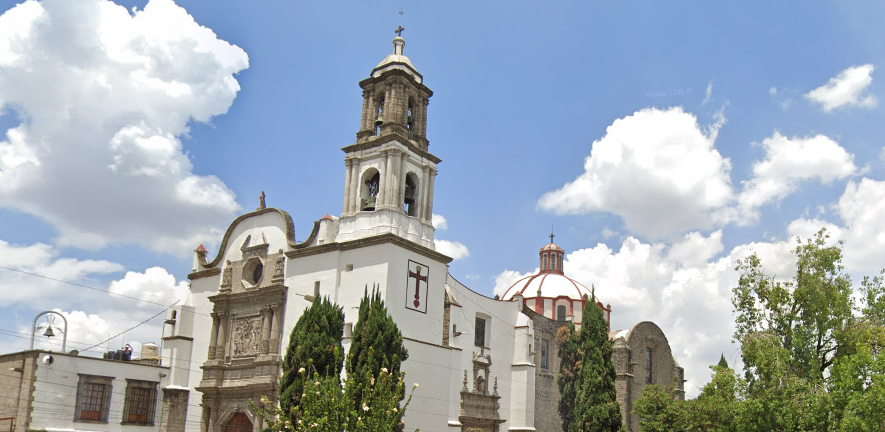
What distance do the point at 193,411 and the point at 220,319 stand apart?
3.80 meters

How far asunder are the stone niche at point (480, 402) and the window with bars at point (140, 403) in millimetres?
12612

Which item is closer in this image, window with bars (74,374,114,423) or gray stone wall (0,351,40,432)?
gray stone wall (0,351,40,432)

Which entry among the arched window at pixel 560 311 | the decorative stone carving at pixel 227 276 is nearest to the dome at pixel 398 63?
the decorative stone carving at pixel 227 276

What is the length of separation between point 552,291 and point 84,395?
2784cm

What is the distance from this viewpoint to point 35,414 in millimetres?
26562

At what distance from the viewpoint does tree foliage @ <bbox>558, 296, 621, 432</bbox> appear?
112 feet

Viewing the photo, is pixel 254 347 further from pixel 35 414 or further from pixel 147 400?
pixel 35 414

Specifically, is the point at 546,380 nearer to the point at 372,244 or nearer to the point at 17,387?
the point at 372,244

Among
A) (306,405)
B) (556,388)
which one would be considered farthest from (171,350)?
(556,388)

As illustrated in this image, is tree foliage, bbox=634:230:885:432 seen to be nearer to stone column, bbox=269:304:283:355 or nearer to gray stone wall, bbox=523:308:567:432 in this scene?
gray stone wall, bbox=523:308:567:432

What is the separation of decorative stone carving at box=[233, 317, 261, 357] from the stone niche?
9058 mm

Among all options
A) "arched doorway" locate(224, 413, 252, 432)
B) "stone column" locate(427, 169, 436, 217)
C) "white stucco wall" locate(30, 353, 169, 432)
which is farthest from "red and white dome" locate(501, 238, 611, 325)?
"white stucco wall" locate(30, 353, 169, 432)

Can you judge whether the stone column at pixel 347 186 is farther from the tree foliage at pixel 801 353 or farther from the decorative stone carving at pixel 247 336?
the tree foliage at pixel 801 353

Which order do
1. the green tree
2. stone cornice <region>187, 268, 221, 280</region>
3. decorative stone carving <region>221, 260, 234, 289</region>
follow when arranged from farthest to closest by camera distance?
the green tree
stone cornice <region>187, 268, 221, 280</region>
decorative stone carving <region>221, 260, 234, 289</region>
